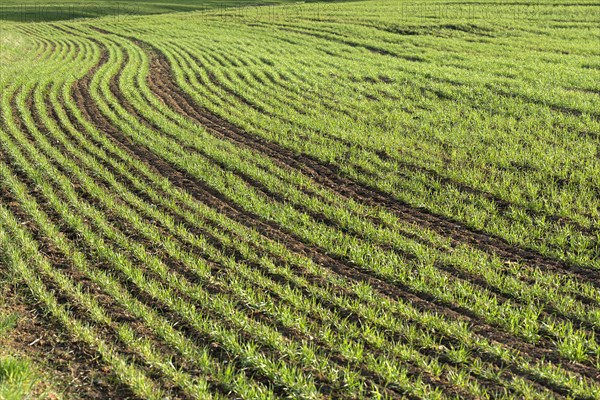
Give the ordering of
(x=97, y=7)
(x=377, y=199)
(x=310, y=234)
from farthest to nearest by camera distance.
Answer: (x=97, y=7) → (x=377, y=199) → (x=310, y=234)

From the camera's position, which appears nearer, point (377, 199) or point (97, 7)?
point (377, 199)

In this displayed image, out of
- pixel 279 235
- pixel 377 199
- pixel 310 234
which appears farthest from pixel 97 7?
pixel 310 234

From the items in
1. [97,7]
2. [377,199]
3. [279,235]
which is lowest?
[97,7]

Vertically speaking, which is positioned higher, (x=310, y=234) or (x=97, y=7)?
(x=310, y=234)

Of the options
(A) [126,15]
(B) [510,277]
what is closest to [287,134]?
(B) [510,277]

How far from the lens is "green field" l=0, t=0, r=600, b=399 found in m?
6.75

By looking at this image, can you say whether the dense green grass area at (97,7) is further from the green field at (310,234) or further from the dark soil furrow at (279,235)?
the dark soil furrow at (279,235)

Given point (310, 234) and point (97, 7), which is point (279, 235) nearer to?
point (310, 234)

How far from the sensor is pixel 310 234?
10.1 meters

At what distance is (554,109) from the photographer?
1712 centimetres

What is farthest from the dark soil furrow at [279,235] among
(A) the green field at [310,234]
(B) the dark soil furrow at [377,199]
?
(B) the dark soil furrow at [377,199]

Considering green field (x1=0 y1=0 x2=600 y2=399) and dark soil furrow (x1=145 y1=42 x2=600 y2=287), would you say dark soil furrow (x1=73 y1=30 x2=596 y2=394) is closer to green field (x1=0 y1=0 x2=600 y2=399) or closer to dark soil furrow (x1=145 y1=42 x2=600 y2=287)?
green field (x1=0 y1=0 x2=600 y2=399)

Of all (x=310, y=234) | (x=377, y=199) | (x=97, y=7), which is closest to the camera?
(x=310, y=234)

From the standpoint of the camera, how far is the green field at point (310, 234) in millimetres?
6746
